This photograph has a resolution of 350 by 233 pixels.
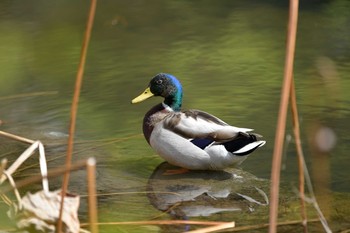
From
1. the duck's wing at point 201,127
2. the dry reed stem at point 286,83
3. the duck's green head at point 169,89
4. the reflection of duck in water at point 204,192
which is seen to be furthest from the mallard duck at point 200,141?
the dry reed stem at point 286,83

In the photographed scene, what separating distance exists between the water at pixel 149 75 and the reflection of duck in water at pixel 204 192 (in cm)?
8

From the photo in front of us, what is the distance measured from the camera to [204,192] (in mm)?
5203

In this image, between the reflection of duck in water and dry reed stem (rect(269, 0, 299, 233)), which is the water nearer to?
the reflection of duck in water

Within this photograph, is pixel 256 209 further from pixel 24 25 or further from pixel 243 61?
pixel 24 25

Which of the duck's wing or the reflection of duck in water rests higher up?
the duck's wing

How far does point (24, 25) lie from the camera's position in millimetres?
9992

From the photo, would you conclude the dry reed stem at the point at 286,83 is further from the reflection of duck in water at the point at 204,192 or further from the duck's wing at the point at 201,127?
the duck's wing at the point at 201,127

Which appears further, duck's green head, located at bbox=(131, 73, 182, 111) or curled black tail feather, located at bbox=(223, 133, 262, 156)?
duck's green head, located at bbox=(131, 73, 182, 111)

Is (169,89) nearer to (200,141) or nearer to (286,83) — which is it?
(200,141)

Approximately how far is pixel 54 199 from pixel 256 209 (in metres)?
2.59

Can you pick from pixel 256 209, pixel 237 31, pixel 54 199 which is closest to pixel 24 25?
pixel 237 31

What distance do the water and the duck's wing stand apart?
29cm

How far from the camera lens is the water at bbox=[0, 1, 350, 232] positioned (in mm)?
5570

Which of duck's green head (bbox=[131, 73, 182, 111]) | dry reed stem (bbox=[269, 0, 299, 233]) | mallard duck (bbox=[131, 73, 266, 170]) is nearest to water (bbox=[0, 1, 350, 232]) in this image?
mallard duck (bbox=[131, 73, 266, 170])
